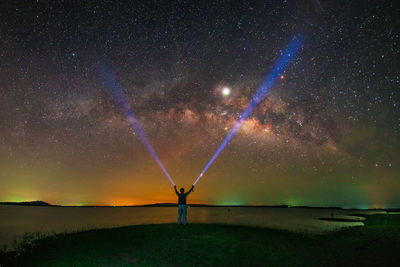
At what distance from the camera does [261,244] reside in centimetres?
1480

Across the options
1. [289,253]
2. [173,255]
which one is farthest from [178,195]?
[289,253]

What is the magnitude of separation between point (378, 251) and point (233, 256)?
27.1 ft

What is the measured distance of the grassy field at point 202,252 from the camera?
11.6 meters

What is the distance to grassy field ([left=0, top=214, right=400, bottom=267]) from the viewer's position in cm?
1157

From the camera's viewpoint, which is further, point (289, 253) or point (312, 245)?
point (312, 245)

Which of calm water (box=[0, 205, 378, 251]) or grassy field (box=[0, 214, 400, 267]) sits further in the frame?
calm water (box=[0, 205, 378, 251])

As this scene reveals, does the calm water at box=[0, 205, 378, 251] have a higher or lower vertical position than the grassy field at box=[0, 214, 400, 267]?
lower

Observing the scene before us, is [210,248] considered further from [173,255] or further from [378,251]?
[378,251]

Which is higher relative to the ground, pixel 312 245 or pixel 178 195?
pixel 178 195

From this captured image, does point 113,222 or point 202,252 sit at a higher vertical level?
point 202,252

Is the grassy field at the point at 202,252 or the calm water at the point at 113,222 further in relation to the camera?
the calm water at the point at 113,222

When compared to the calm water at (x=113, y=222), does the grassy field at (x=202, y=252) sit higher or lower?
higher

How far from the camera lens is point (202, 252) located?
13.0 meters

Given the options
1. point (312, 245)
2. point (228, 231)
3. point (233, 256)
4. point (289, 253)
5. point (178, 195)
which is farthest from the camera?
point (178, 195)
